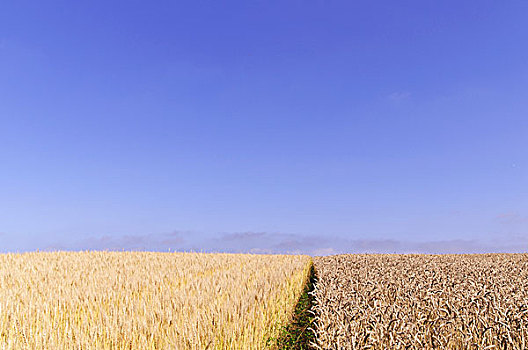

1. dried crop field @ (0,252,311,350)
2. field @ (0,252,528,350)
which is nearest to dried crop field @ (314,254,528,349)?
field @ (0,252,528,350)

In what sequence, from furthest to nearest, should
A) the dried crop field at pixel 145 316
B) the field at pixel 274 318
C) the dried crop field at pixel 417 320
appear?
the dried crop field at pixel 145 316 → the field at pixel 274 318 → the dried crop field at pixel 417 320

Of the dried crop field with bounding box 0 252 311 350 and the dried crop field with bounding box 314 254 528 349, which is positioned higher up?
the dried crop field with bounding box 314 254 528 349

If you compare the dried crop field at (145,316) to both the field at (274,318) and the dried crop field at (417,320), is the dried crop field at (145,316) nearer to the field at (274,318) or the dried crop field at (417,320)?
the field at (274,318)

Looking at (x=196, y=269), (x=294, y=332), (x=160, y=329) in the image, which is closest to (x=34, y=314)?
(x=160, y=329)

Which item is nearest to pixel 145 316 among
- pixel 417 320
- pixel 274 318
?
pixel 274 318

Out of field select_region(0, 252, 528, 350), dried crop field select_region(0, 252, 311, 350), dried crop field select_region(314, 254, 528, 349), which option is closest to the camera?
dried crop field select_region(314, 254, 528, 349)

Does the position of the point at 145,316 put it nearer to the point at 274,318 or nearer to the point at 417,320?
the point at 274,318

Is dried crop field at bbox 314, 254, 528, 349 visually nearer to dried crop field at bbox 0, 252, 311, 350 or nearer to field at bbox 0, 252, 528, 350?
field at bbox 0, 252, 528, 350

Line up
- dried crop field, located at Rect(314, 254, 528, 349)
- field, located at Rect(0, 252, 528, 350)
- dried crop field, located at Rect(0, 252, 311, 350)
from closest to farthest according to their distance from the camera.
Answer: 1. dried crop field, located at Rect(314, 254, 528, 349)
2. field, located at Rect(0, 252, 528, 350)
3. dried crop field, located at Rect(0, 252, 311, 350)

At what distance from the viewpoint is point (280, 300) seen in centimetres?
666

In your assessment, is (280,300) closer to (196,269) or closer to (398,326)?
(398,326)

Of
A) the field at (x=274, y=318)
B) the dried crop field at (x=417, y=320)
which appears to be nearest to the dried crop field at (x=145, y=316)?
the field at (x=274, y=318)

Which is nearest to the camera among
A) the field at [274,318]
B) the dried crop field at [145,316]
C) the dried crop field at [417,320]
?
the dried crop field at [417,320]

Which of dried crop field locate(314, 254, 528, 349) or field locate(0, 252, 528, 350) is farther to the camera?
field locate(0, 252, 528, 350)
